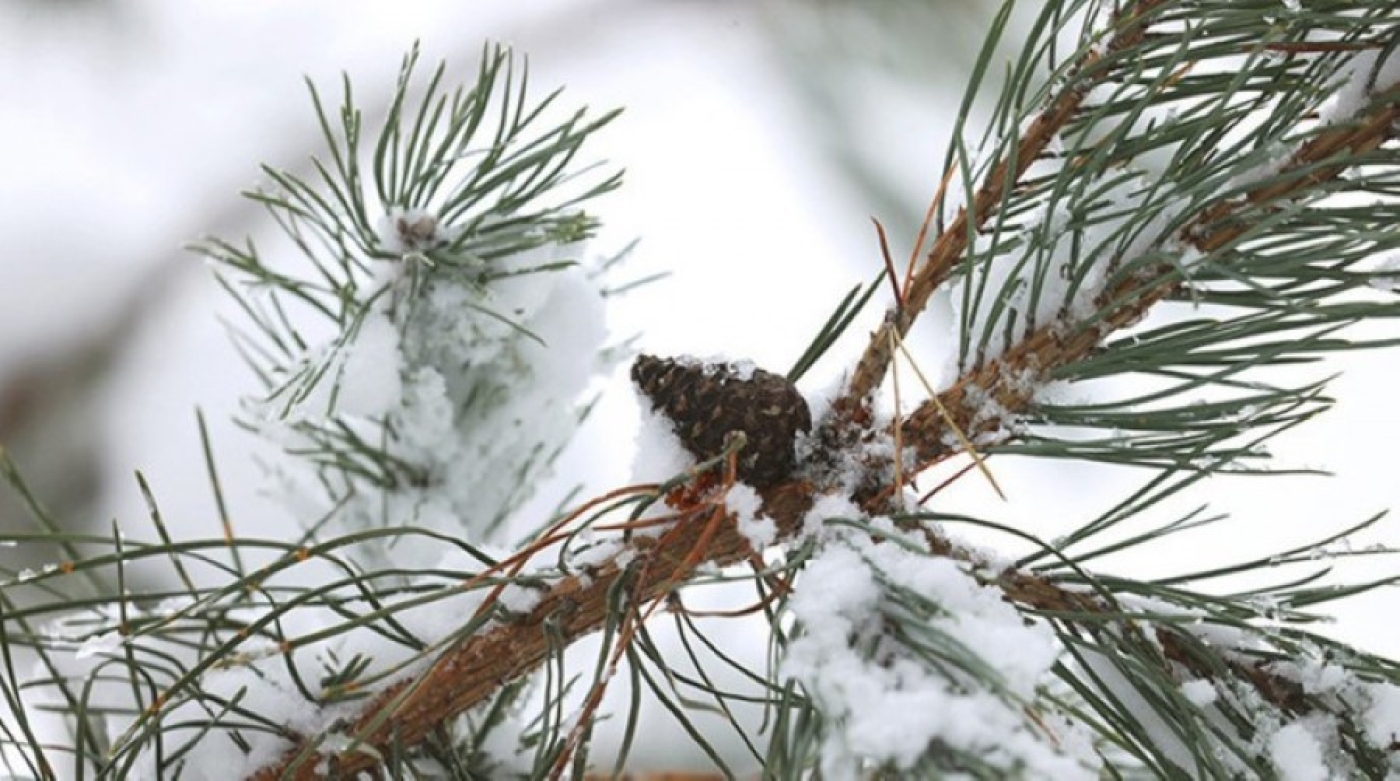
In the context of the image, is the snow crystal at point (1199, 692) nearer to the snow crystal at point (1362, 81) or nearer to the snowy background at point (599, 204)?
the snow crystal at point (1362, 81)

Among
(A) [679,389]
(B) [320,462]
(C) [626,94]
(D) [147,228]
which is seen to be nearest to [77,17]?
(D) [147,228]

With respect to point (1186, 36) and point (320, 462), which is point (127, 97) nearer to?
point (320, 462)

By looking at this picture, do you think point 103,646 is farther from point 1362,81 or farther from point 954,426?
point 1362,81

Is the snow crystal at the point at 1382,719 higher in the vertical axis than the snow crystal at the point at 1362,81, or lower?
lower

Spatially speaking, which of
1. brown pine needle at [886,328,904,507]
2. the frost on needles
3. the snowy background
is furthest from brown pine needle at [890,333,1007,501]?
the snowy background

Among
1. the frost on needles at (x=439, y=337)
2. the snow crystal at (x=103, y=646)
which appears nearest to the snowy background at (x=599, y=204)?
the frost on needles at (x=439, y=337)

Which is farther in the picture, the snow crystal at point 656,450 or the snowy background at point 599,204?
the snowy background at point 599,204

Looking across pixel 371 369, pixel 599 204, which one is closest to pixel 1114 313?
pixel 371 369

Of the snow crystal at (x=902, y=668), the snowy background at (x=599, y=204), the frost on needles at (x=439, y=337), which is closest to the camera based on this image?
the snow crystal at (x=902, y=668)
